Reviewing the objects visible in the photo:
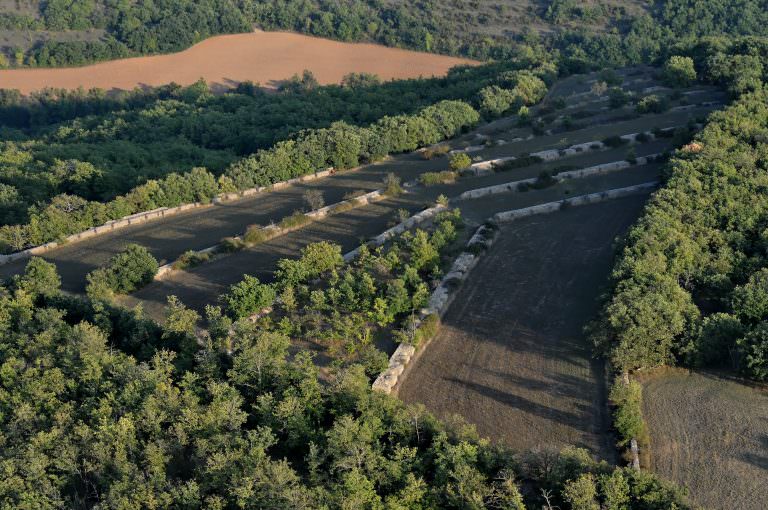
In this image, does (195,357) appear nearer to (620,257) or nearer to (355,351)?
(355,351)

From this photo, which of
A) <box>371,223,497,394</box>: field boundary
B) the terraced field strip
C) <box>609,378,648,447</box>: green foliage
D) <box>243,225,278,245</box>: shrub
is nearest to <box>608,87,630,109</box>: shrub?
the terraced field strip

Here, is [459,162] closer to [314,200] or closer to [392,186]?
[392,186]

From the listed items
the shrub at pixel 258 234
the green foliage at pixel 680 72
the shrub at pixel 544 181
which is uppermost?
the green foliage at pixel 680 72

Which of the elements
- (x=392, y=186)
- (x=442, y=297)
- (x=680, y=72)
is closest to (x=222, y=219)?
(x=392, y=186)

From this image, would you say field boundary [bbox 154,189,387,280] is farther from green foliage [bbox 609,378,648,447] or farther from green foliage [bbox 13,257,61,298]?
green foliage [bbox 609,378,648,447]

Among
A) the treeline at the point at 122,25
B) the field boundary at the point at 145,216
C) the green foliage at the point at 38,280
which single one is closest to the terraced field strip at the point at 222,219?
the field boundary at the point at 145,216

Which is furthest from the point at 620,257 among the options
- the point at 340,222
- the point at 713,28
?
the point at 713,28

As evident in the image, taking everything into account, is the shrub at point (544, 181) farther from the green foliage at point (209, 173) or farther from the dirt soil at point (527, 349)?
the green foliage at point (209, 173)
